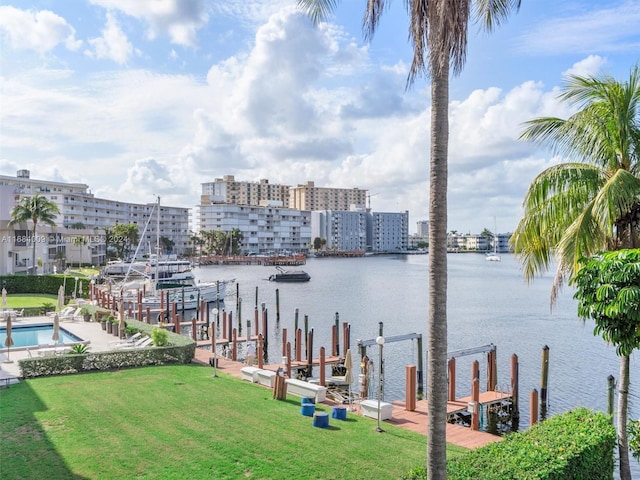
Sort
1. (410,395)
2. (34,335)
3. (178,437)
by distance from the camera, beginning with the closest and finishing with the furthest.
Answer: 1. (178,437)
2. (410,395)
3. (34,335)

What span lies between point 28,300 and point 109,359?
2817 cm

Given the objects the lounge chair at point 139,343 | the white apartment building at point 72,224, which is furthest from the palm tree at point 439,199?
the white apartment building at point 72,224

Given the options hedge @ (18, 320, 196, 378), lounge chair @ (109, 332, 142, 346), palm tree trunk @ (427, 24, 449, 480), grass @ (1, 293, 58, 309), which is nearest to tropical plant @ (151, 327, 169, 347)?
hedge @ (18, 320, 196, 378)

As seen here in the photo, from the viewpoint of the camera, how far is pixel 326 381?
86.8 feet

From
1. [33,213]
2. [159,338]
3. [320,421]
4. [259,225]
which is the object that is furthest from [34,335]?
[259,225]

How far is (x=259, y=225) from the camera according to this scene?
610 ft

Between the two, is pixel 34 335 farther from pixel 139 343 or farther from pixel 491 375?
pixel 491 375

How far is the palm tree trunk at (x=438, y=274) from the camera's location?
833 centimetres

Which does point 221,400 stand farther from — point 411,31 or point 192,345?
point 411,31

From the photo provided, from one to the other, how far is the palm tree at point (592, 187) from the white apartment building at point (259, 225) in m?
168

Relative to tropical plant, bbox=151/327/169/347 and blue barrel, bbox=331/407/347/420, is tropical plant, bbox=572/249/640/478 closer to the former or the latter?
blue barrel, bbox=331/407/347/420

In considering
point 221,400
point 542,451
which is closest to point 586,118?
point 542,451

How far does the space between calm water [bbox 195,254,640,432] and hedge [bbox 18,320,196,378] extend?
10312 mm

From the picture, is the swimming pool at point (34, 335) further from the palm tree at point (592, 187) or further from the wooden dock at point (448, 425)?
the palm tree at point (592, 187)
